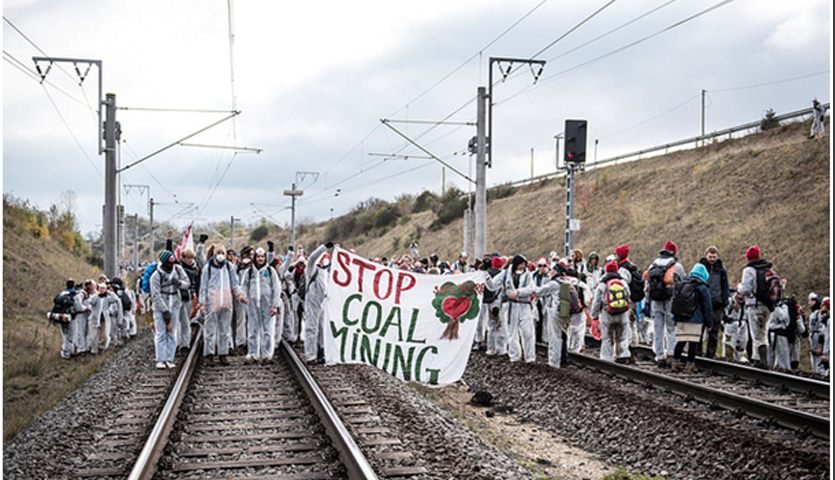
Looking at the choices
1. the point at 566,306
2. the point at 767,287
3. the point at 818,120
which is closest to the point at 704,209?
the point at 818,120

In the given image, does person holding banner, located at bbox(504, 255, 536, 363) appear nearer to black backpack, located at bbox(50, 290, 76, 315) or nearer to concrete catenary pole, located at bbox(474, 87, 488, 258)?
concrete catenary pole, located at bbox(474, 87, 488, 258)

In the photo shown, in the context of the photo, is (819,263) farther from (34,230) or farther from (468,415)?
(34,230)

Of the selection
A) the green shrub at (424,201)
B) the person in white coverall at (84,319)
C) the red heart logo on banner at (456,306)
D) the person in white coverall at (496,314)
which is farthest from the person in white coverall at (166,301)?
the green shrub at (424,201)

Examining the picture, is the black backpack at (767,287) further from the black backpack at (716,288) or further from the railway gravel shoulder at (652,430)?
the railway gravel shoulder at (652,430)

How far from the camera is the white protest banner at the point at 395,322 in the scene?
8516 millimetres

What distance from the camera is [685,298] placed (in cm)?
1149

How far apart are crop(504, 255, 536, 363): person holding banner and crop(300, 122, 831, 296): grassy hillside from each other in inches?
543

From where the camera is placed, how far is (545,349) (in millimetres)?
15195

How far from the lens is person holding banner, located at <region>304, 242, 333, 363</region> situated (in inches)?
484

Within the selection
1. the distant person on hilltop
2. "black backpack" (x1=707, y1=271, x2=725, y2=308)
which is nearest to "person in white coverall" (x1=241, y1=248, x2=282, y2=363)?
"black backpack" (x1=707, y1=271, x2=725, y2=308)

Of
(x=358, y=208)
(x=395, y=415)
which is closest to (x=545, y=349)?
(x=395, y=415)

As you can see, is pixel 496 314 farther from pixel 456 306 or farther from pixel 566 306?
pixel 456 306

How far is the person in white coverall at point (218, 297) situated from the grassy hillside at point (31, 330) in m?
2.37

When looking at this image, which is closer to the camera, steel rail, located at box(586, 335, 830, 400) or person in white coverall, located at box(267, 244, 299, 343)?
steel rail, located at box(586, 335, 830, 400)
